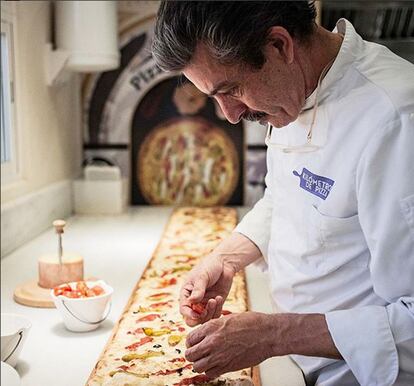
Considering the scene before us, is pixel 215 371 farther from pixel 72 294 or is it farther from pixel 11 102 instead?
pixel 11 102

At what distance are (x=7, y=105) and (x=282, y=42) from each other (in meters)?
1.58

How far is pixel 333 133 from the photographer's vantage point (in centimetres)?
107

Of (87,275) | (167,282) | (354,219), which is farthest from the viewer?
(87,275)

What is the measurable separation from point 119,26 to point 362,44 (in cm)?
221

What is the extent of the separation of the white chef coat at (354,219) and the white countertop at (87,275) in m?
0.20

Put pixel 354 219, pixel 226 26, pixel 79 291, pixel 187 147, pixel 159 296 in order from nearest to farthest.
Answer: pixel 226 26, pixel 354 219, pixel 79 291, pixel 159 296, pixel 187 147

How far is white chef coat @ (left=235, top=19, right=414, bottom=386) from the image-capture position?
36.8 inches

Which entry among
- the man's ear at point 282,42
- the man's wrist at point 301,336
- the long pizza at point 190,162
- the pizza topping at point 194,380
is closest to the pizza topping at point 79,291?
the pizza topping at point 194,380

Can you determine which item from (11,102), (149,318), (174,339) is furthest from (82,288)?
(11,102)

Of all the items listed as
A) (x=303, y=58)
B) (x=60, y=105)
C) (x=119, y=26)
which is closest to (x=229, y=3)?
Result: (x=303, y=58)

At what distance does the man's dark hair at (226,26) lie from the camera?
0.92 metres

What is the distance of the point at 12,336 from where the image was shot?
1087 millimetres

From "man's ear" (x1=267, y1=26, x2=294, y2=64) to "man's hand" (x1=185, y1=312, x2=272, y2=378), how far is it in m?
0.44

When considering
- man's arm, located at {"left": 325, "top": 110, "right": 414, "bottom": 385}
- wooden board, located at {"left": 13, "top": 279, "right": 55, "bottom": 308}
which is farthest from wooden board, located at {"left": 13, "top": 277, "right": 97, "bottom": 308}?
man's arm, located at {"left": 325, "top": 110, "right": 414, "bottom": 385}
